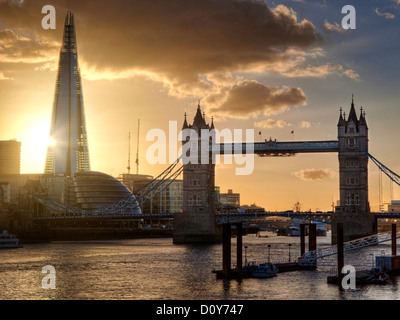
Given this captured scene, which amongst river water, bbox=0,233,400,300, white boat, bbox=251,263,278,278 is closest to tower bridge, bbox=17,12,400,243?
river water, bbox=0,233,400,300

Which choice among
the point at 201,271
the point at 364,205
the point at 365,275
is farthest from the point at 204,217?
the point at 365,275

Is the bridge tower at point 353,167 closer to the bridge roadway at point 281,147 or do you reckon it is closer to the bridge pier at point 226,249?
the bridge roadway at point 281,147

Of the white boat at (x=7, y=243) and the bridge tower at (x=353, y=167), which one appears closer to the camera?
the bridge tower at (x=353, y=167)

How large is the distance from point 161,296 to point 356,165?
270 ft

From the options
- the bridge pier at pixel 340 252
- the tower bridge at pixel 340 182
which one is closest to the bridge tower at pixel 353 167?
the tower bridge at pixel 340 182

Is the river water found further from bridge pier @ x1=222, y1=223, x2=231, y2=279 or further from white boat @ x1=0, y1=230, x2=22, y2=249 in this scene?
white boat @ x1=0, y1=230, x2=22, y2=249

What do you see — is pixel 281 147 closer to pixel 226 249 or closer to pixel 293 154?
pixel 293 154

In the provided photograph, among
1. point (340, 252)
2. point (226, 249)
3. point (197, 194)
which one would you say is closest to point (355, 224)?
point (197, 194)

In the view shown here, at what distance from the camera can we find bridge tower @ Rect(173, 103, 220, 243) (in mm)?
143875

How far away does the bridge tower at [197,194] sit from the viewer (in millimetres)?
143875

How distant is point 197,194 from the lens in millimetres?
147750
